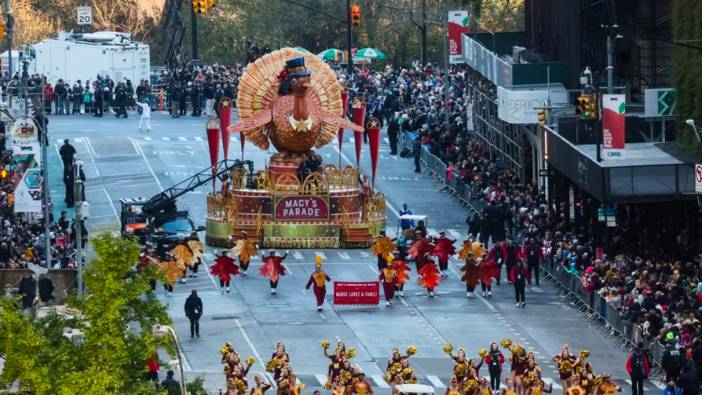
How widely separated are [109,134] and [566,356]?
4056 cm

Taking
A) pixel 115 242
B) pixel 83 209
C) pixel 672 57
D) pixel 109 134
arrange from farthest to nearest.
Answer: pixel 109 134, pixel 672 57, pixel 83 209, pixel 115 242

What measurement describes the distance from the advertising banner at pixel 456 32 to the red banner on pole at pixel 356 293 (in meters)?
25.2

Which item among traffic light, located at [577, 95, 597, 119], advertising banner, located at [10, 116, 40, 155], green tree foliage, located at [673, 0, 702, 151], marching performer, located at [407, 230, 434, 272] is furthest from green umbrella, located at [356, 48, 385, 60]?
marching performer, located at [407, 230, 434, 272]

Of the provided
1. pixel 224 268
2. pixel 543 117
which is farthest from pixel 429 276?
pixel 543 117

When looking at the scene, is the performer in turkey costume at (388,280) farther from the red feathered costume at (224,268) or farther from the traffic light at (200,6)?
the traffic light at (200,6)

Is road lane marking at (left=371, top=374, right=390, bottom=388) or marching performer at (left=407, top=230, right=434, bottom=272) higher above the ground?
marching performer at (left=407, top=230, right=434, bottom=272)

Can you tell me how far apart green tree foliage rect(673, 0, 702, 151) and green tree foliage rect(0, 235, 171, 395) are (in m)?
25.1

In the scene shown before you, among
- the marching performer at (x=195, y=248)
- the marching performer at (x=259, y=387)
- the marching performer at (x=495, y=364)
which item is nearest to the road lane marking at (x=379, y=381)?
the marching performer at (x=495, y=364)

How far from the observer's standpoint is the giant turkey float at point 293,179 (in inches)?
2586

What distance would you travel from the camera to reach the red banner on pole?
58.2 meters

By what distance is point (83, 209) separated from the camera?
5612 cm

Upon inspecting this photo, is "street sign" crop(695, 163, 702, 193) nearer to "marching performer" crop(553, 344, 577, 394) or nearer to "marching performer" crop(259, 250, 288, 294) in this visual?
"marching performer" crop(553, 344, 577, 394)

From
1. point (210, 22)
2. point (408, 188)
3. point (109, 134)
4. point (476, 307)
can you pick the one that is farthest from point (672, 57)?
point (210, 22)

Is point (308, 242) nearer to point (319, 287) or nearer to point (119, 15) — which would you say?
point (319, 287)
